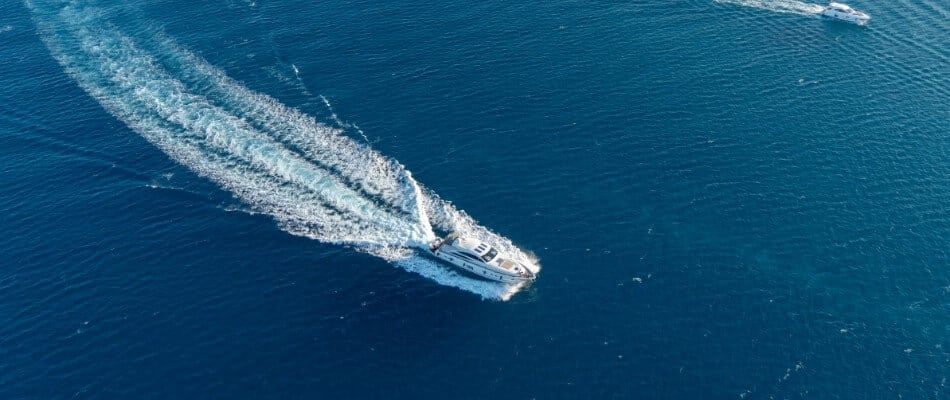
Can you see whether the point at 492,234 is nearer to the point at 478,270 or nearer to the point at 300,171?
the point at 478,270

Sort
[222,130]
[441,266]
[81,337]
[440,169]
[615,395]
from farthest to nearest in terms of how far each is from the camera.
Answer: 1. [222,130]
2. [440,169]
3. [441,266]
4. [81,337]
5. [615,395]

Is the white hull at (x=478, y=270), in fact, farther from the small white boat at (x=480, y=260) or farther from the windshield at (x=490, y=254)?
the windshield at (x=490, y=254)

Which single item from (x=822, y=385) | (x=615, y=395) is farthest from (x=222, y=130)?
(x=822, y=385)

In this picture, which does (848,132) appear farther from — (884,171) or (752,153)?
(752,153)

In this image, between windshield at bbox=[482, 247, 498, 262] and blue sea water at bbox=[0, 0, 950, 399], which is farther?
windshield at bbox=[482, 247, 498, 262]

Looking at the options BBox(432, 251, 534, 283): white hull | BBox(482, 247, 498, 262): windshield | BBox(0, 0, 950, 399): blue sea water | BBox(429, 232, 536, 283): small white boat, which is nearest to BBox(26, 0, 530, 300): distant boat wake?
BBox(0, 0, 950, 399): blue sea water

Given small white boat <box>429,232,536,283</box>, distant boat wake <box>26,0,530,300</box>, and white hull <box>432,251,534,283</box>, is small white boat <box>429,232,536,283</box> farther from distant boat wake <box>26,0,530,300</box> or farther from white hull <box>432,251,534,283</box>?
distant boat wake <box>26,0,530,300</box>
